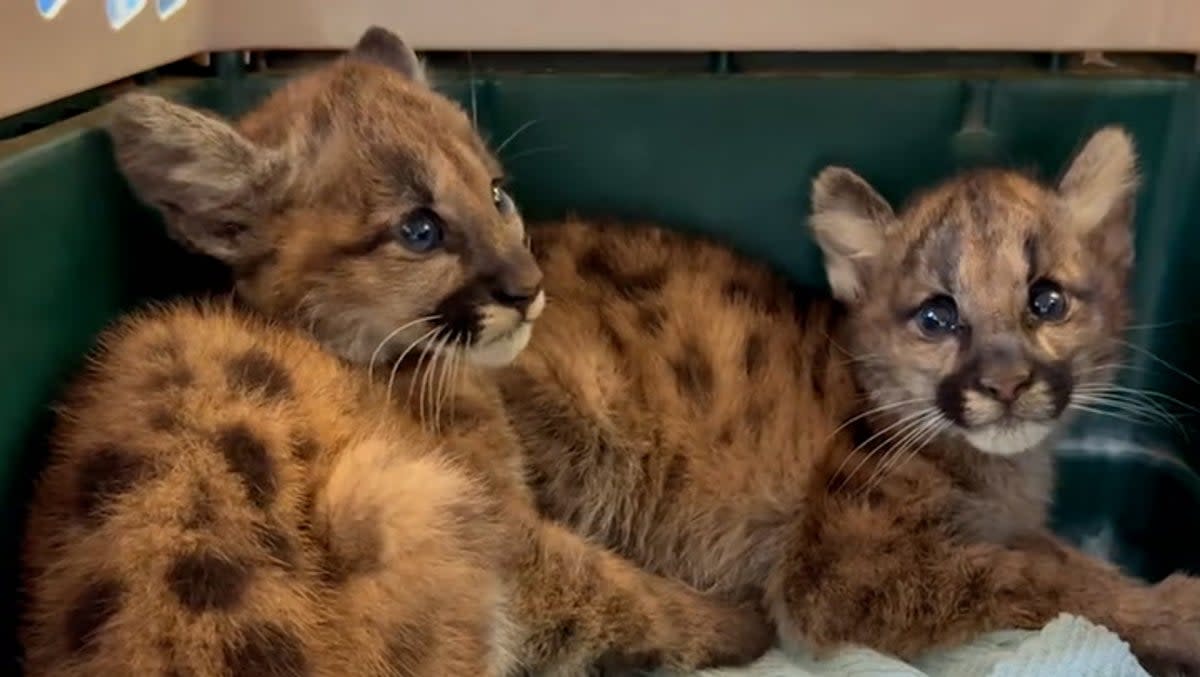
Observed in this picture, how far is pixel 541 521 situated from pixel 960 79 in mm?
906

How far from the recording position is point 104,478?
48.8 inches

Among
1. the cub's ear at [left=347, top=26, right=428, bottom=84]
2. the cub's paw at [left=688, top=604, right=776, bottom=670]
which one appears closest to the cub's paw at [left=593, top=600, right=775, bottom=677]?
the cub's paw at [left=688, top=604, right=776, bottom=670]

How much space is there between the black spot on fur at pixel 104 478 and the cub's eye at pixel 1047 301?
40.2 inches

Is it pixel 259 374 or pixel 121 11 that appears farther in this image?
pixel 121 11

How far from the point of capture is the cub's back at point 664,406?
171cm

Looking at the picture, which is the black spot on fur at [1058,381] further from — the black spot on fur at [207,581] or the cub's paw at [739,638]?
the black spot on fur at [207,581]

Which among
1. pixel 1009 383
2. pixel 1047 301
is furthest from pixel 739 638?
pixel 1047 301

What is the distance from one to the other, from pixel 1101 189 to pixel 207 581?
1.20 meters

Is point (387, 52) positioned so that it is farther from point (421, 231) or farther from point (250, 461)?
point (250, 461)

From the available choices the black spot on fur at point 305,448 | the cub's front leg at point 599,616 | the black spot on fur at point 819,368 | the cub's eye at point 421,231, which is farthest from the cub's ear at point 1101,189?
the black spot on fur at point 305,448

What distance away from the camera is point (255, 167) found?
146 centimetres

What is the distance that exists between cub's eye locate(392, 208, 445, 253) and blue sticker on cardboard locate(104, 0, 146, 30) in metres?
0.47

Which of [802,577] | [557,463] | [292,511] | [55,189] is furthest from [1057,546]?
[55,189]

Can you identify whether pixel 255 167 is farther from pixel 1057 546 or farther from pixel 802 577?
pixel 1057 546
